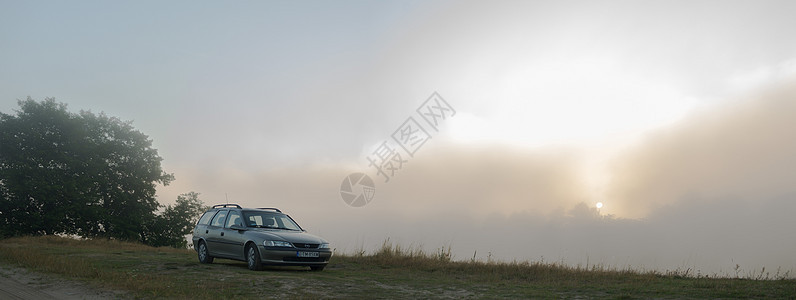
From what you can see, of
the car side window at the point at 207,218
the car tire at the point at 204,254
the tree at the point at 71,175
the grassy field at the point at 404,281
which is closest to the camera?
the grassy field at the point at 404,281

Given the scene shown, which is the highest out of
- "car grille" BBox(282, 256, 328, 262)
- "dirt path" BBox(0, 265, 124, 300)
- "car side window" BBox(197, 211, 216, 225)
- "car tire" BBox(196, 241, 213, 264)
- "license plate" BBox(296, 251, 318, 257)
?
"car side window" BBox(197, 211, 216, 225)

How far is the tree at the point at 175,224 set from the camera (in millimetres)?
38031

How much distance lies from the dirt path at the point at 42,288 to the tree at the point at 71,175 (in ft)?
79.6

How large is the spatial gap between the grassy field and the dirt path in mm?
359

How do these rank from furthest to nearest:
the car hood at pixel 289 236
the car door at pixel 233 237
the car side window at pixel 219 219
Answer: the car side window at pixel 219 219 → the car door at pixel 233 237 → the car hood at pixel 289 236

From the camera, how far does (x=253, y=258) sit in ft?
45.5

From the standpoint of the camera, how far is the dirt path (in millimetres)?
9750

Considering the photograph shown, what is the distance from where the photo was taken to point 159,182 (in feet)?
128

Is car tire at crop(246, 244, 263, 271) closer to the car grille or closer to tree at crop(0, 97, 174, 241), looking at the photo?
the car grille

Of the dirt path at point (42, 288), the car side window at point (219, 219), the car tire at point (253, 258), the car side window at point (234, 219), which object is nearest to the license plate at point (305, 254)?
the car tire at point (253, 258)

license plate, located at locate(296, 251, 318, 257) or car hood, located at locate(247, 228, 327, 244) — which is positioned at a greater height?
car hood, located at locate(247, 228, 327, 244)

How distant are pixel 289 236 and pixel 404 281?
10.9 ft

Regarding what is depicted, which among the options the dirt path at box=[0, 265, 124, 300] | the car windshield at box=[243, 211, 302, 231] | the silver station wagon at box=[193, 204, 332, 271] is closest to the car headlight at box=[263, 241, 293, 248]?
the silver station wagon at box=[193, 204, 332, 271]

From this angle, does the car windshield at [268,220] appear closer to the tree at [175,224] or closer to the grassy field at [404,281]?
the grassy field at [404,281]
